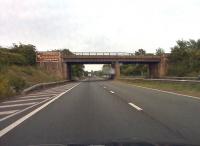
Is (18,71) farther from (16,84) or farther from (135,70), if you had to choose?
(135,70)

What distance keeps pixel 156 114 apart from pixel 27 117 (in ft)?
13.5

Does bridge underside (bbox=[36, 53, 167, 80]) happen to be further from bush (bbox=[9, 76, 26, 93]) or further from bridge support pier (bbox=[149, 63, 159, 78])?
bush (bbox=[9, 76, 26, 93])

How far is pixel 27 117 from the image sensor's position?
1385 cm

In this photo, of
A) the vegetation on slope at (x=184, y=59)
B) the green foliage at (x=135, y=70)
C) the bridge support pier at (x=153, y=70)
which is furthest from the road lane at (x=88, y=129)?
the green foliage at (x=135, y=70)

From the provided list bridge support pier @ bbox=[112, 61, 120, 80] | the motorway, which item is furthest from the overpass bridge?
the motorway

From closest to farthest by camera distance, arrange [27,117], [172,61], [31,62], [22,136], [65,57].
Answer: [22,136] → [27,117] → [31,62] → [65,57] → [172,61]

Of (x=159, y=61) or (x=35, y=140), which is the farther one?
(x=159, y=61)

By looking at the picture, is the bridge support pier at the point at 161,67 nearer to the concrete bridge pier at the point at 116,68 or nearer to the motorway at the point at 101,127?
the concrete bridge pier at the point at 116,68

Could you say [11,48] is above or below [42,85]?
above

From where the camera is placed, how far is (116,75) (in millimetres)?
99375

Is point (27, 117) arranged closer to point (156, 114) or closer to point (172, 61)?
point (156, 114)

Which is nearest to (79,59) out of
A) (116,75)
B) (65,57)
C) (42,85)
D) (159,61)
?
(65,57)

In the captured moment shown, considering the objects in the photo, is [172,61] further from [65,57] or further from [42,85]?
[42,85]

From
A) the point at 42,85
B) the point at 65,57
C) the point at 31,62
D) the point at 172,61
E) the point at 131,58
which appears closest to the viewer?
the point at 42,85
